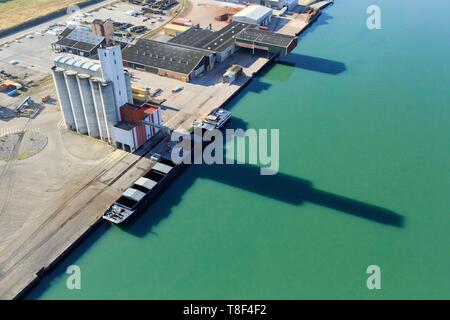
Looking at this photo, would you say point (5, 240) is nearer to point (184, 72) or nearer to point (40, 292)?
point (40, 292)

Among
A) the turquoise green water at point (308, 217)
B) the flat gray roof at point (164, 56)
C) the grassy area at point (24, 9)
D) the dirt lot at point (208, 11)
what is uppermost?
the flat gray roof at point (164, 56)

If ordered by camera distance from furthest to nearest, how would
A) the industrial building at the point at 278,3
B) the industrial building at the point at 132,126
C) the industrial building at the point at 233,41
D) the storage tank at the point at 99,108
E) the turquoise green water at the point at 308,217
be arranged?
the industrial building at the point at 278,3
the industrial building at the point at 233,41
the industrial building at the point at 132,126
the storage tank at the point at 99,108
the turquoise green water at the point at 308,217

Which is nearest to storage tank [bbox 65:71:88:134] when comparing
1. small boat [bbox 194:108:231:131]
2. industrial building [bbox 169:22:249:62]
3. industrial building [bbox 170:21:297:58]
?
small boat [bbox 194:108:231:131]

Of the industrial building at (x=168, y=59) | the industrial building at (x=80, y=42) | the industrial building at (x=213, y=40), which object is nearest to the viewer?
the industrial building at (x=168, y=59)

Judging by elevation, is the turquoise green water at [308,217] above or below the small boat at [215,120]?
below

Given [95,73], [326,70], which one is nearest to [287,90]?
[326,70]

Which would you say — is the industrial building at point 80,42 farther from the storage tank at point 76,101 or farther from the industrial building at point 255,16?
the industrial building at point 255,16

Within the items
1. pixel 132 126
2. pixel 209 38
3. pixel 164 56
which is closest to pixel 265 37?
pixel 209 38

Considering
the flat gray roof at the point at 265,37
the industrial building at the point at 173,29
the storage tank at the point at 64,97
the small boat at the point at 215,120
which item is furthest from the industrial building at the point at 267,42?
the storage tank at the point at 64,97
